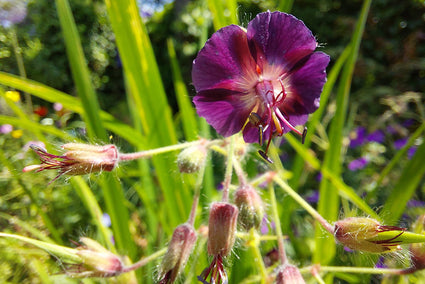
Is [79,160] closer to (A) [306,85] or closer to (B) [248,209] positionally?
(B) [248,209]

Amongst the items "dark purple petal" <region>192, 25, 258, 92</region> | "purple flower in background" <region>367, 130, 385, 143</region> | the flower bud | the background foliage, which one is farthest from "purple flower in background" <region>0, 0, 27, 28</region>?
"purple flower in background" <region>367, 130, 385, 143</region>

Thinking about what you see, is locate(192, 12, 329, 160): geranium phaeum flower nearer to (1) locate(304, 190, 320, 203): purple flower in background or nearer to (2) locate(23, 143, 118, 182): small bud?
(2) locate(23, 143, 118, 182): small bud

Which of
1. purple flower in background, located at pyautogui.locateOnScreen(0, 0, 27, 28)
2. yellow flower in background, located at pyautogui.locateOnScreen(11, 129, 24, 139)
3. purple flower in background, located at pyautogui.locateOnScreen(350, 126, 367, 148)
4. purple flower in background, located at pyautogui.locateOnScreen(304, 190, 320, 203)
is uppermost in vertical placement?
purple flower in background, located at pyautogui.locateOnScreen(0, 0, 27, 28)

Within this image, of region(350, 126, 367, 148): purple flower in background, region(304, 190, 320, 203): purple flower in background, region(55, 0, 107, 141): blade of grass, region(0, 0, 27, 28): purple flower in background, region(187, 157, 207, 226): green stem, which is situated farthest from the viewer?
region(350, 126, 367, 148): purple flower in background

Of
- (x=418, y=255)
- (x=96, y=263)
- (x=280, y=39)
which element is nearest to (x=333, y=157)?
(x=418, y=255)

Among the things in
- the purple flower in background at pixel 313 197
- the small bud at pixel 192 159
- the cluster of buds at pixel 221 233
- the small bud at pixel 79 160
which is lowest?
the purple flower in background at pixel 313 197

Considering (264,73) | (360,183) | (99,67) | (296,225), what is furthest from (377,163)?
(99,67)

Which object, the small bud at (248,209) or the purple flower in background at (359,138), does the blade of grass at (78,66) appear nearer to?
the small bud at (248,209)

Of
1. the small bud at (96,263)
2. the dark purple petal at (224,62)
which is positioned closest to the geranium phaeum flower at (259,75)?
the dark purple petal at (224,62)
